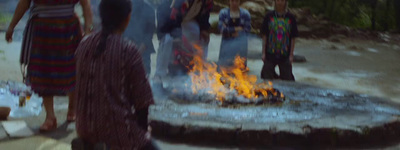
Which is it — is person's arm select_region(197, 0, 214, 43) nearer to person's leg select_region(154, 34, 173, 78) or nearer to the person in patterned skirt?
person's leg select_region(154, 34, 173, 78)

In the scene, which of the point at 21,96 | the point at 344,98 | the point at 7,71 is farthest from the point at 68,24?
the point at 7,71

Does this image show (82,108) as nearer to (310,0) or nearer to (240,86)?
(240,86)

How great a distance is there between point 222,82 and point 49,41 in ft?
7.50

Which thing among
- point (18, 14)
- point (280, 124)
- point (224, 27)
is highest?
point (18, 14)

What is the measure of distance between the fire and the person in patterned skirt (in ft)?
5.50

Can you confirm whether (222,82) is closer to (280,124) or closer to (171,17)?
(171,17)

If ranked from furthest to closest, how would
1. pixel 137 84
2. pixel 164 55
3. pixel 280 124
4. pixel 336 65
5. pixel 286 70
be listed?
pixel 336 65 < pixel 164 55 < pixel 286 70 < pixel 280 124 < pixel 137 84

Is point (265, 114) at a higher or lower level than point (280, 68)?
higher

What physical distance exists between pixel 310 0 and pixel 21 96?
540 inches

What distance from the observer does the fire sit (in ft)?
18.1

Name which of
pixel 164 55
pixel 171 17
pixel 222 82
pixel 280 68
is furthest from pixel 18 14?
pixel 280 68

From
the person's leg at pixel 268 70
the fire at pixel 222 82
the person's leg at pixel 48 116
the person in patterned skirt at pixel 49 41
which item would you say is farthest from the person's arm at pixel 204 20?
the person's leg at pixel 48 116

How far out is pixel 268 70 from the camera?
21.6 feet

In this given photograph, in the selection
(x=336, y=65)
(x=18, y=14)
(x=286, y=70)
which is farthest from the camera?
(x=336, y=65)
